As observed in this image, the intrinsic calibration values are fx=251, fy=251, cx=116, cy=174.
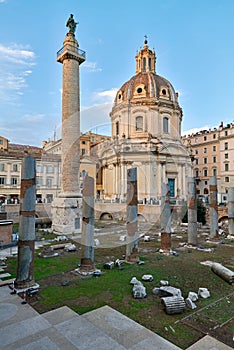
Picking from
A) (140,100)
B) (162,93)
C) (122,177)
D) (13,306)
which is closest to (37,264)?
(13,306)

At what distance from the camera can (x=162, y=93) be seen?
3934 centimetres

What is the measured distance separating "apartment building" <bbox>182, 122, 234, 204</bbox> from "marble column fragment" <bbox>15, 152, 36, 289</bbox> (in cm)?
3778

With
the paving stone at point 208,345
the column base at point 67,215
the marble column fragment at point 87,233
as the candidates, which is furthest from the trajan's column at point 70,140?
the paving stone at point 208,345

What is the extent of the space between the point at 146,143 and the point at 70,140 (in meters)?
18.8

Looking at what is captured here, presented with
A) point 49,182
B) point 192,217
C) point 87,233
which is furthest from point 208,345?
point 49,182

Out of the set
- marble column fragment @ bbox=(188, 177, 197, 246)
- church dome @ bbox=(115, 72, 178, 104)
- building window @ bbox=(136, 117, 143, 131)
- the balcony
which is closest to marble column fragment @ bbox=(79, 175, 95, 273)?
marble column fragment @ bbox=(188, 177, 197, 246)

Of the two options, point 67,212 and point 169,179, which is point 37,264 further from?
point 169,179

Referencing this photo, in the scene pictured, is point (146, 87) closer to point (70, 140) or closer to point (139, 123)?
point (139, 123)

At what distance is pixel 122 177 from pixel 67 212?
17291 millimetres

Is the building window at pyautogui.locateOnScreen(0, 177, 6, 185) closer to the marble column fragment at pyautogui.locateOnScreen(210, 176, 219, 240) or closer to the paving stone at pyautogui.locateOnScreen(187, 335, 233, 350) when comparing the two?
the marble column fragment at pyautogui.locateOnScreen(210, 176, 219, 240)

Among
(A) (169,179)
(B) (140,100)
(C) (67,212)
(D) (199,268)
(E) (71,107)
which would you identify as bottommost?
(D) (199,268)

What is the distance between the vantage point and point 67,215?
1822cm

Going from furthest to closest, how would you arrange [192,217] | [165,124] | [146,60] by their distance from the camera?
[146,60] < [165,124] < [192,217]

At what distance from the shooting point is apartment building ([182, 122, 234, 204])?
47441 mm
